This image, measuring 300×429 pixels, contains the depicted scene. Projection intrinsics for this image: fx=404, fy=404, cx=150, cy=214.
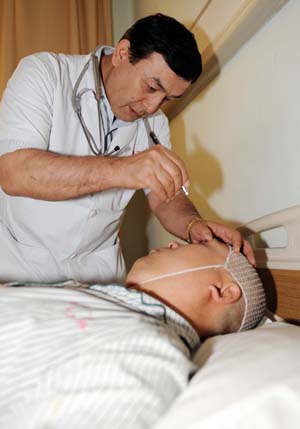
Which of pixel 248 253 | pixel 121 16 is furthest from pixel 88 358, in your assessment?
pixel 121 16

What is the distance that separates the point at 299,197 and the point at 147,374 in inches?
27.8

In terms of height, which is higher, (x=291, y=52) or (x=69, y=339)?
(x=291, y=52)

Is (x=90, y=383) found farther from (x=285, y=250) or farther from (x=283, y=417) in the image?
(x=285, y=250)

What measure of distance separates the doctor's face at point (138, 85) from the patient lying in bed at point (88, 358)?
0.68 meters

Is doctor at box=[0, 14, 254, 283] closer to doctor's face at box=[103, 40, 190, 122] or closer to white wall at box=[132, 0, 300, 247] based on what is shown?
doctor's face at box=[103, 40, 190, 122]

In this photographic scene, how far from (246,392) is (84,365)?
25 centimetres

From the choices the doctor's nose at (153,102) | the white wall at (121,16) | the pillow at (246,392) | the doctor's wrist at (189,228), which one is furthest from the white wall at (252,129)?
the white wall at (121,16)

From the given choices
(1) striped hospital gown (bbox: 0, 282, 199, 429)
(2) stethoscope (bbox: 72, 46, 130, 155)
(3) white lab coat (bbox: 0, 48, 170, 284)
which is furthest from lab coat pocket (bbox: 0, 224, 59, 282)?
(1) striped hospital gown (bbox: 0, 282, 199, 429)

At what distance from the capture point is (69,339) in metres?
0.67

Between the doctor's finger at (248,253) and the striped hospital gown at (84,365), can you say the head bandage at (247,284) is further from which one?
the striped hospital gown at (84,365)

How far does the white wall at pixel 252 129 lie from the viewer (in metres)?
1.13

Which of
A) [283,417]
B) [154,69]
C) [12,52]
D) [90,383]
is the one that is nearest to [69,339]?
[90,383]

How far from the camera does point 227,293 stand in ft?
3.24

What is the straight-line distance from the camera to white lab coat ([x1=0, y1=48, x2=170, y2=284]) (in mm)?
1270
